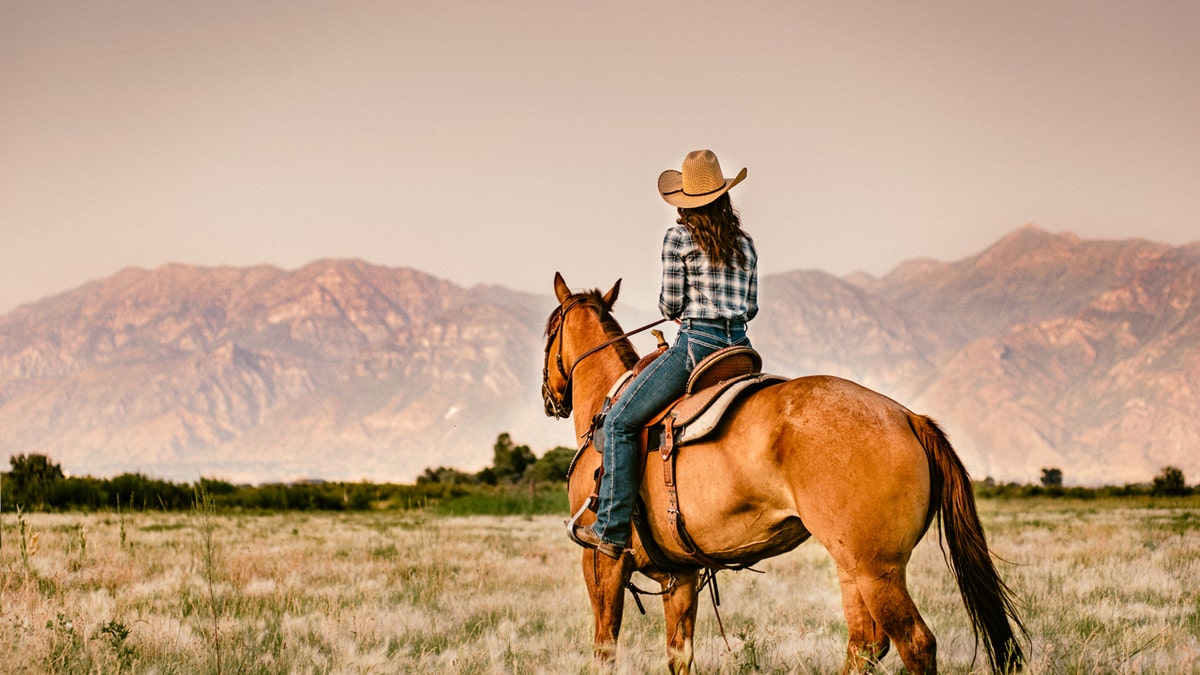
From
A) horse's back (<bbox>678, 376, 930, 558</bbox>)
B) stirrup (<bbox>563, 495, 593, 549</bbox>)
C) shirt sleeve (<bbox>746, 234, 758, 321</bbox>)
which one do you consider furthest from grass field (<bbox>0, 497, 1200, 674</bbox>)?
shirt sleeve (<bbox>746, 234, 758, 321</bbox>)

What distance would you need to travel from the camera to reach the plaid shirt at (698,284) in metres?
5.49

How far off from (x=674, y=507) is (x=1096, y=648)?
3484 millimetres

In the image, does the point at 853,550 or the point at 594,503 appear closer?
the point at 853,550

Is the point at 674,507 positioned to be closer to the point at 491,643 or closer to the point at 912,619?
the point at 912,619

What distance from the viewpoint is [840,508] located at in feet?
14.6

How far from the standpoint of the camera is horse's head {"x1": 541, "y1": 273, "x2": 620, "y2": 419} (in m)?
6.79

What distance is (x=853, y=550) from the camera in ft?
14.5

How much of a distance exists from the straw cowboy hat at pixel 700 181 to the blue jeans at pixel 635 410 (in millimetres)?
A: 756

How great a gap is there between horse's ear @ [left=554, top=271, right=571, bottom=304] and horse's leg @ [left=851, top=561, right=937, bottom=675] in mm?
3328

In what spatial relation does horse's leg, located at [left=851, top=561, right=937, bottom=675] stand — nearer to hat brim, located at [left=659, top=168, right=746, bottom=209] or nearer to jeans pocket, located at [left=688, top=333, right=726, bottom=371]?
jeans pocket, located at [left=688, top=333, right=726, bottom=371]

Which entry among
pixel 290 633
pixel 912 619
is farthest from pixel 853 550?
pixel 290 633

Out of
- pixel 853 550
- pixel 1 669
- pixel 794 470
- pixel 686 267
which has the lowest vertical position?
pixel 1 669

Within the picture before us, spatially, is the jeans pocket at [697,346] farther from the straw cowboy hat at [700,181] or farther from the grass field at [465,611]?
the grass field at [465,611]

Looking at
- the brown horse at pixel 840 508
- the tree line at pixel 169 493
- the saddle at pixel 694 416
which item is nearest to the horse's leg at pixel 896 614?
the brown horse at pixel 840 508
